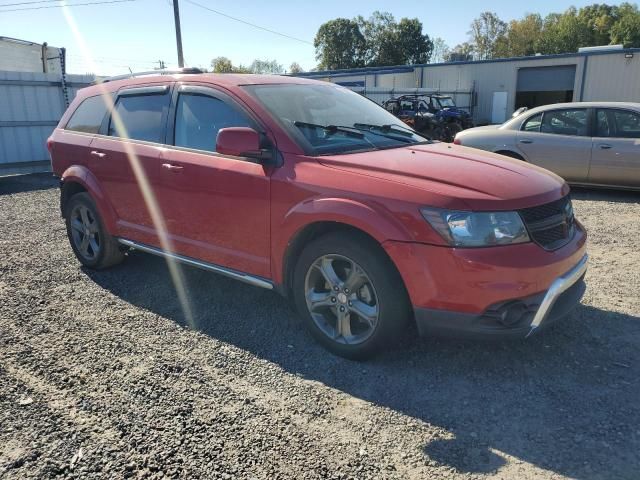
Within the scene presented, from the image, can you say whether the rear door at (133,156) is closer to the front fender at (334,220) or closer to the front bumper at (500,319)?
the front fender at (334,220)

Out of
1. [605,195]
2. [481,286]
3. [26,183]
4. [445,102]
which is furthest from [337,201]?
[445,102]

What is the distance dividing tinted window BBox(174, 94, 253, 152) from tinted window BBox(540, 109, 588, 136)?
22.0 feet

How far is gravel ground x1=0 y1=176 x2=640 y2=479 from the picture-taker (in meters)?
2.45

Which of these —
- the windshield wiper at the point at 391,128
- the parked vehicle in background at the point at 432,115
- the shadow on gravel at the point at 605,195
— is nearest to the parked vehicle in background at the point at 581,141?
the shadow on gravel at the point at 605,195

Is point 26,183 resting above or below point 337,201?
below

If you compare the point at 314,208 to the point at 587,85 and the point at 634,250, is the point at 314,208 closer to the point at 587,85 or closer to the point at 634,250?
the point at 634,250

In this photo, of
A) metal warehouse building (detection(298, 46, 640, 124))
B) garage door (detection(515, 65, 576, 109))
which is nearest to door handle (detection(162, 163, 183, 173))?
metal warehouse building (detection(298, 46, 640, 124))

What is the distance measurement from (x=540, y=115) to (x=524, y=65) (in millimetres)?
22601

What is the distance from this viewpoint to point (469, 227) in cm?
284

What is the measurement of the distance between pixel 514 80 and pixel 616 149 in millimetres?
23345

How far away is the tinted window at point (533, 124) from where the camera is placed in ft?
29.0

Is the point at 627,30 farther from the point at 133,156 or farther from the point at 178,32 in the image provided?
the point at 133,156

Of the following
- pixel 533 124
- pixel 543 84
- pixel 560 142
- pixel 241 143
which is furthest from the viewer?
pixel 543 84

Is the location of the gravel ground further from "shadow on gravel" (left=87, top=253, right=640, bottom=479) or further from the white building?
the white building
